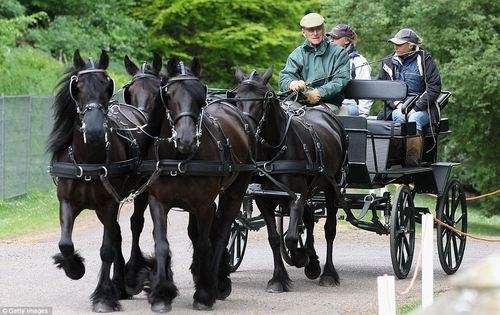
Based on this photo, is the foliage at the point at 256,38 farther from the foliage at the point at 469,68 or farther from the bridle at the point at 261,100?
the bridle at the point at 261,100

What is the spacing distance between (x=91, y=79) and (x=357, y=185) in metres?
4.14

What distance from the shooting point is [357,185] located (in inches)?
471

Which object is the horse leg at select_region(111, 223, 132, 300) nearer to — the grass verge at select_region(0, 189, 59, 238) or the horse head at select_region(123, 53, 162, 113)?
the horse head at select_region(123, 53, 162, 113)

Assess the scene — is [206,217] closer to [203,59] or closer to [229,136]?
[229,136]

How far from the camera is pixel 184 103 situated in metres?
8.69

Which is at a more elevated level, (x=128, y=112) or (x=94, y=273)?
(x=128, y=112)

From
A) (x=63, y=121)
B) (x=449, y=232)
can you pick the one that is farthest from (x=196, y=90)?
(x=449, y=232)

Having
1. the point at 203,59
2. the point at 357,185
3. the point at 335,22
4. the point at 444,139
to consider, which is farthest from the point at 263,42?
the point at 357,185

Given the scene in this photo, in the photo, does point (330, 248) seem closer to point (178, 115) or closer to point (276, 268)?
point (276, 268)

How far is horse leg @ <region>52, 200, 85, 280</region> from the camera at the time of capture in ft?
28.5

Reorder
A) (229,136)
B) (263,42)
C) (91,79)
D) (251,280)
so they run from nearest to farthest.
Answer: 1. (91,79)
2. (229,136)
3. (251,280)
4. (263,42)

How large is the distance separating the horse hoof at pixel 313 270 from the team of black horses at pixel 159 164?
1.05m

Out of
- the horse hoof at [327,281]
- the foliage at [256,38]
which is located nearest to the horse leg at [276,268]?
the horse hoof at [327,281]

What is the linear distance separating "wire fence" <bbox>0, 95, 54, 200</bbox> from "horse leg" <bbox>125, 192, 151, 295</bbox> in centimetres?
1101
